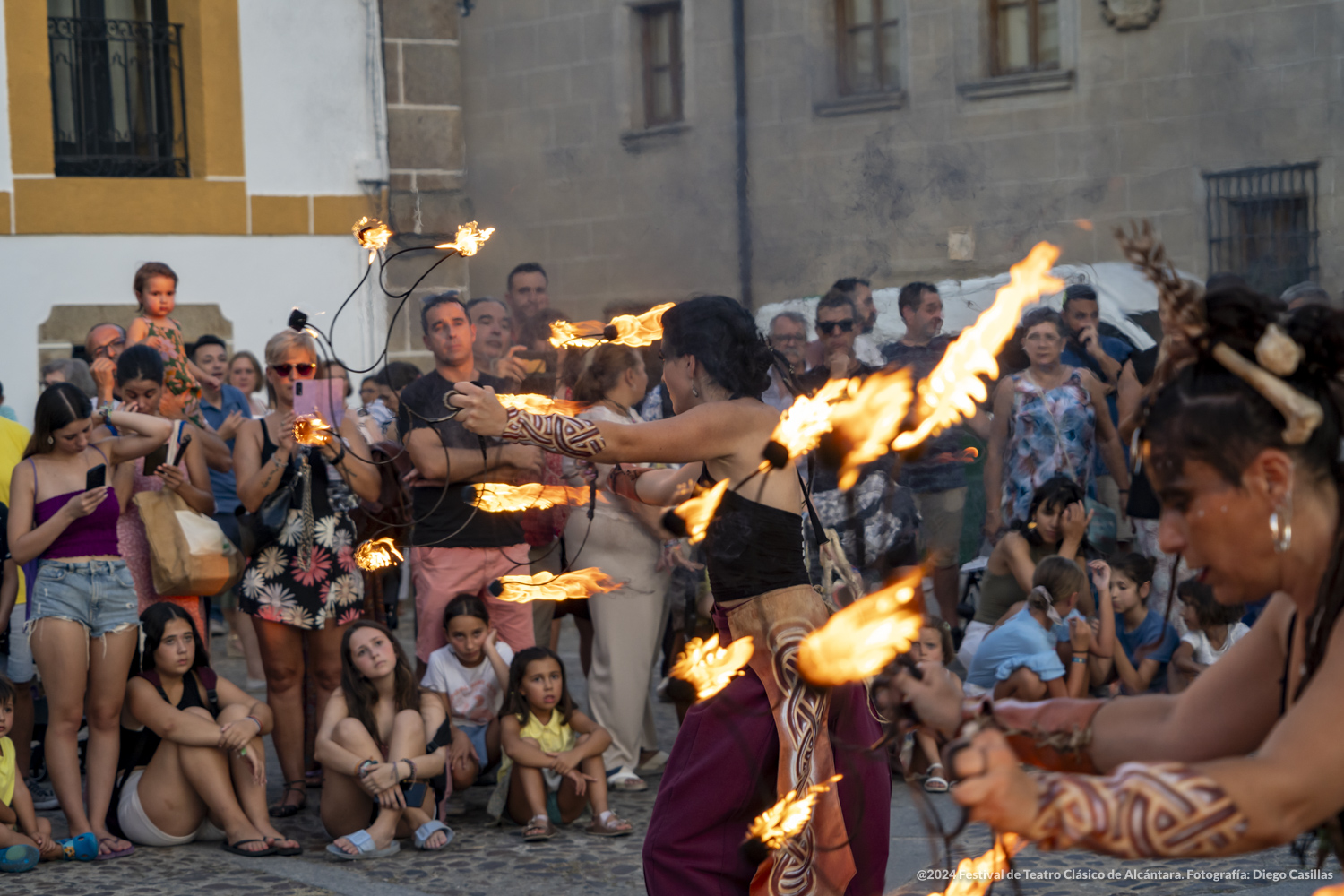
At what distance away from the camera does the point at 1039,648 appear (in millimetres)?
5578

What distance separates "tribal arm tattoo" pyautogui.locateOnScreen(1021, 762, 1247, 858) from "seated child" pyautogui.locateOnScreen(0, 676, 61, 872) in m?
4.14

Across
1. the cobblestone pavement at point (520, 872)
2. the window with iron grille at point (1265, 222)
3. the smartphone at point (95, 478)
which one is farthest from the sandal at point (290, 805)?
the window with iron grille at point (1265, 222)

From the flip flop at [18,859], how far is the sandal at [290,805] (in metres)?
0.92

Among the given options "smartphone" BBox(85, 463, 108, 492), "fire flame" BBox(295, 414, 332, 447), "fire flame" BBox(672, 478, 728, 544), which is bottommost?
"smartphone" BBox(85, 463, 108, 492)

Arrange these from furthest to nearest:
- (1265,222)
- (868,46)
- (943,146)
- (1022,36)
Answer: (868,46) < (1022,36) < (943,146) < (1265,222)

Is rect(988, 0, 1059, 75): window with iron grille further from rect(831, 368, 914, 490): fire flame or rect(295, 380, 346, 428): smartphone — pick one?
rect(831, 368, 914, 490): fire flame

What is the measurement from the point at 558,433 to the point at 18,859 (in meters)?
2.59

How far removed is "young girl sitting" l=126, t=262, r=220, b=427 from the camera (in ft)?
20.2

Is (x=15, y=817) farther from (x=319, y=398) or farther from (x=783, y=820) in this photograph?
(x=783, y=820)

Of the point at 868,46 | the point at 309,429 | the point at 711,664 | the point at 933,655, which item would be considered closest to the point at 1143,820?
the point at 711,664

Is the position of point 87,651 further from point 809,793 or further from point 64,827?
point 809,793

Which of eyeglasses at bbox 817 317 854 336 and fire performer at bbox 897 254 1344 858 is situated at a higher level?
eyeglasses at bbox 817 317 854 336

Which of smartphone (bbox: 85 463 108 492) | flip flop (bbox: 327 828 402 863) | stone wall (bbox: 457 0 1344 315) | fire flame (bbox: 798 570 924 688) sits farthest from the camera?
stone wall (bbox: 457 0 1344 315)

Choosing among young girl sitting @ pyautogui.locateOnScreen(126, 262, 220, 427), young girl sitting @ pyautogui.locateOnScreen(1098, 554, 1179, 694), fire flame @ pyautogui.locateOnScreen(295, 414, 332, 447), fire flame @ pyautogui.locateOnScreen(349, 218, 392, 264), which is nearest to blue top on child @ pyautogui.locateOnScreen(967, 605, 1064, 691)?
young girl sitting @ pyautogui.locateOnScreen(1098, 554, 1179, 694)
